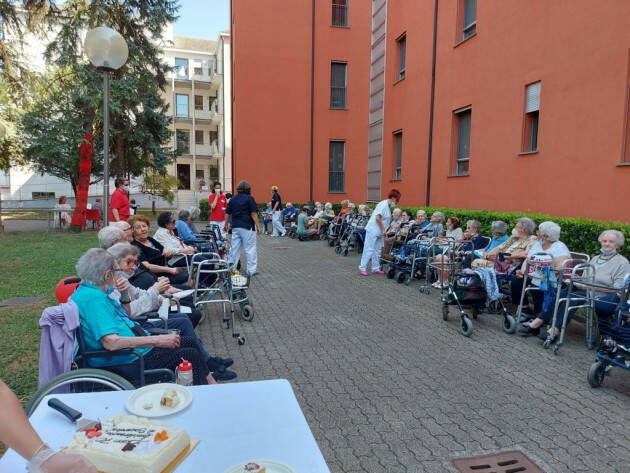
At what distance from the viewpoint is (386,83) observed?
17.3 metres

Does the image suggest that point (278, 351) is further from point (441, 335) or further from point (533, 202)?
point (533, 202)

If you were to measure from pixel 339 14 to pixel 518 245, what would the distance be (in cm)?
1884

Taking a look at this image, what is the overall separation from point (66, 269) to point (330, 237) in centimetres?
811

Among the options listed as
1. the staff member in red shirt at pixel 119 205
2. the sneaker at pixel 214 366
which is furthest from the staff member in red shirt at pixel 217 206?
the sneaker at pixel 214 366

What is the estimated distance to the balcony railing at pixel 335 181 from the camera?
72.3 ft

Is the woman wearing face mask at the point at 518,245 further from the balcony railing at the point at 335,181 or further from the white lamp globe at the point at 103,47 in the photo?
the balcony railing at the point at 335,181

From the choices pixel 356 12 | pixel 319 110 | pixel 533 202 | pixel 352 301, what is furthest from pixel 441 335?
pixel 356 12

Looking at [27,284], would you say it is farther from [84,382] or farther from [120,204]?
[84,382]

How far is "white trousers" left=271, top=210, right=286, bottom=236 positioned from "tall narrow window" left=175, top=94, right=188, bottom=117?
27836mm

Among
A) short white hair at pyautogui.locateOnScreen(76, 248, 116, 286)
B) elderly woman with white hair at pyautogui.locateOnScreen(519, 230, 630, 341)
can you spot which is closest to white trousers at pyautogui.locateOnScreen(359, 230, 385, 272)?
elderly woman with white hair at pyautogui.locateOnScreen(519, 230, 630, 341)

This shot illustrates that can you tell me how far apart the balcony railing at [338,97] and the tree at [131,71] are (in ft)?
27.1

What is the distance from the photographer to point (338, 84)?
21.8 meters

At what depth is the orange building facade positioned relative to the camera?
7.47m

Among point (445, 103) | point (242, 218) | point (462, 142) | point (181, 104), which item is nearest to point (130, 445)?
point (242, 218)
